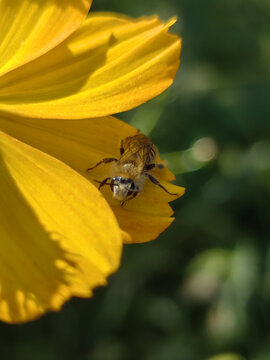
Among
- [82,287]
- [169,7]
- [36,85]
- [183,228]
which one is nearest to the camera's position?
[82,287]

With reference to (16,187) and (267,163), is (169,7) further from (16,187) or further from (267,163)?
(16,187)

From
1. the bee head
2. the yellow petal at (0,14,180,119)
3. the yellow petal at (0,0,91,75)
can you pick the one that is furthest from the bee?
the yellow petal at (0,0,91,75)

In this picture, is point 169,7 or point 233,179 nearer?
point 233,179

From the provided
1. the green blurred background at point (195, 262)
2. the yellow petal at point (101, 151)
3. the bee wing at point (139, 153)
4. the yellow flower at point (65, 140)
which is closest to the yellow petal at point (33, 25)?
the yellow flower at point (65, 140)

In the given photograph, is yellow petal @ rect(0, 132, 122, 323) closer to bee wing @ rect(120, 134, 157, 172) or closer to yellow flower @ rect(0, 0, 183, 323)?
yellow flower @ rect(0, 0, 183, 323)

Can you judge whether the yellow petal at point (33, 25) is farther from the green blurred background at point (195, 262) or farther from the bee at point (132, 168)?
the green blurred background at point (195, 262)

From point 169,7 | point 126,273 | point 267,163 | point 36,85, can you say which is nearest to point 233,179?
point 267,163
